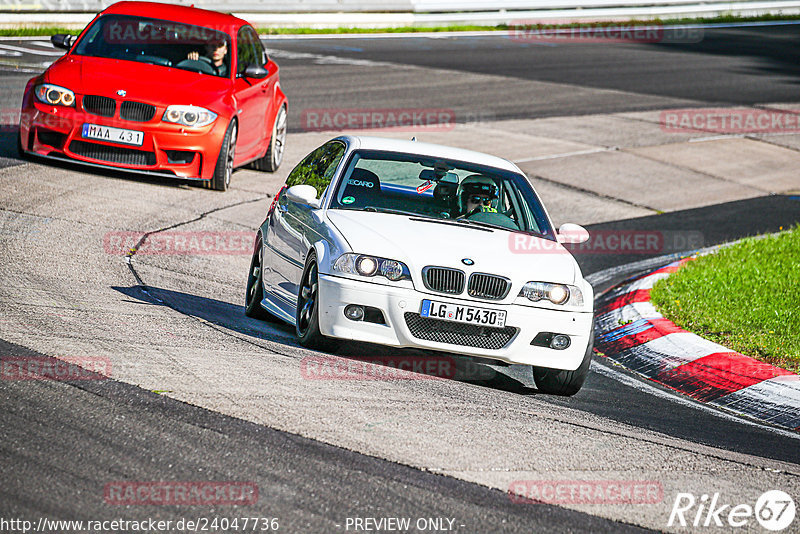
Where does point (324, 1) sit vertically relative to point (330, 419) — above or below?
below

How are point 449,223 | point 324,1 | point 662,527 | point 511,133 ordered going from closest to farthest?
point 662,527 → point 449,223 → point 511,133 → point 324,1

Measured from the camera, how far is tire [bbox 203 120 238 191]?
12.7 metres

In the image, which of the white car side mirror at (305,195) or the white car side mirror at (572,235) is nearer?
the white car side mirror at (305,195)

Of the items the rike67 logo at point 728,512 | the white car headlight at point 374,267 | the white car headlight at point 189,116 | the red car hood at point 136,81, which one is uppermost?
the white car headlight at point 374,267

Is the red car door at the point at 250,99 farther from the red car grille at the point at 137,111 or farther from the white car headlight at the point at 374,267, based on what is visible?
the white car headlight at the point at 374,267

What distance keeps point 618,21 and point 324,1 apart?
10.6m

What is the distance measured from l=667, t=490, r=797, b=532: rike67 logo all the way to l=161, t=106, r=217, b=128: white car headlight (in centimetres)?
830

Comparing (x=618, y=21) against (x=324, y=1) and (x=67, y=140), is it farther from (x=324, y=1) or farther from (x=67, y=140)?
(x=67, y=140)

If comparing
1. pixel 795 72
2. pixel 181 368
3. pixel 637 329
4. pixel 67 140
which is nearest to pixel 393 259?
pixel 181 368

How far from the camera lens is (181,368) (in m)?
6.29

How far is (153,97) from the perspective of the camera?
12.3 m

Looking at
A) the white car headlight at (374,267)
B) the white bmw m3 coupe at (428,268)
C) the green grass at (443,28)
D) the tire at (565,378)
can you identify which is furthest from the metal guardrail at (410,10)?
the tire at (565,378)

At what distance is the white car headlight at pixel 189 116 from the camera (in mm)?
12266

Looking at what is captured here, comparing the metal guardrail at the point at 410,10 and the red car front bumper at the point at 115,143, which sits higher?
the red car front bumper at the point at 115,143
